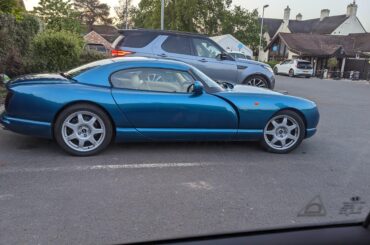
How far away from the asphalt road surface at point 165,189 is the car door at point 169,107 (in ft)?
1.06

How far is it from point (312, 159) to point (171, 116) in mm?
1975

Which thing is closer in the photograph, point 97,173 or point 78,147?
point 97,173

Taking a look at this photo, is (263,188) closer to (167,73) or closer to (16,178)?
(167,73)

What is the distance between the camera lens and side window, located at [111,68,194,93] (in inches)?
199

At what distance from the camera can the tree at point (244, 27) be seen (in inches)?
2111

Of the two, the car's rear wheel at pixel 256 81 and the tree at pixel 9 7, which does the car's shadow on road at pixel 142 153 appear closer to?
the car's rear wheel at pixel 256 81

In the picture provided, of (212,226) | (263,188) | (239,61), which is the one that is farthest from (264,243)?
(239,61)

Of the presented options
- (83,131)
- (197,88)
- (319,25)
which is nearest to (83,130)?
(83,131)

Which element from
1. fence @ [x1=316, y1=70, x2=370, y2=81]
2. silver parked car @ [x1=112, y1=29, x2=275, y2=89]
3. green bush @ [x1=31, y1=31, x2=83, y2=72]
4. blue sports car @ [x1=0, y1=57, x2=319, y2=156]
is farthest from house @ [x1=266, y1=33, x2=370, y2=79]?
blue sports car @ [x1=0, y1=57, x2=319, y2=156]

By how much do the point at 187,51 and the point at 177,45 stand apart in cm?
29

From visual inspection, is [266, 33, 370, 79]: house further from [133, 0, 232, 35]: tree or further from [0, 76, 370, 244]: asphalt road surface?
[0, 76, 370, 244]: asphalt road surface

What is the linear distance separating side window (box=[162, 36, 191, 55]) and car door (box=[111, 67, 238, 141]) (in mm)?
4624

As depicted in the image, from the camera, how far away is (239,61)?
10055 millimetres

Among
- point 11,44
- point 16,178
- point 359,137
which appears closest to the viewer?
point 16,178
